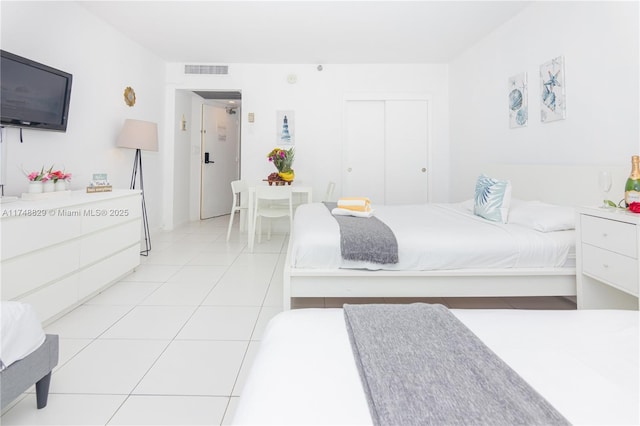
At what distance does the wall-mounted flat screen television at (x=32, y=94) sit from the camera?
2.25m

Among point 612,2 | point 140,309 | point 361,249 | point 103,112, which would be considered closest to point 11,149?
point 103,112

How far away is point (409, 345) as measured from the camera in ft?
2.68

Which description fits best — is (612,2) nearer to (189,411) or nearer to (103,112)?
(189,411)

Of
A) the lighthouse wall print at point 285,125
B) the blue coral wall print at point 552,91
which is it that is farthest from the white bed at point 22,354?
the lighthouse wall print at point 285,125

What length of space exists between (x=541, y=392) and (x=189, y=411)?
125cm

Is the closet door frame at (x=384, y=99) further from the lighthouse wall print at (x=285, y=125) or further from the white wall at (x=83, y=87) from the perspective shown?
the white wall at (x=83, y=87)

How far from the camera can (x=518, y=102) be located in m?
3.30

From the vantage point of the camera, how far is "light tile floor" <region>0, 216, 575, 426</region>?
1322 millimetres

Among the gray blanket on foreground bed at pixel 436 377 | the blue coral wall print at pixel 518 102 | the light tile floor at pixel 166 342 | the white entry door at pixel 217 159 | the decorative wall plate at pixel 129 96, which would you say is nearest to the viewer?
the gray blanket on foreground bed at pixel 436 377

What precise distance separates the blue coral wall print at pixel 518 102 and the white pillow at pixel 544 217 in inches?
50.6

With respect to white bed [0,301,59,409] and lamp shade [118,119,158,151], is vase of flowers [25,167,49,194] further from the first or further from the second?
white bed [0,301,59,409]

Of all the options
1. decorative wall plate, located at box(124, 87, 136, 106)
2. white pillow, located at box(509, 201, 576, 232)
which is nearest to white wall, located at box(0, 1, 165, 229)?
decorative wall plate, located at box(124, 87, 136, 106)

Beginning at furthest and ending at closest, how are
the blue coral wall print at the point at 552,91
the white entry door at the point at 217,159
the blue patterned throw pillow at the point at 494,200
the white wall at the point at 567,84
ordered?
the white entry door at the point at 217,159
the blue coral wall print at the point at 552,91
the blue patterned throw pillow at the point at 494,200
the white wall at the point at 567,84

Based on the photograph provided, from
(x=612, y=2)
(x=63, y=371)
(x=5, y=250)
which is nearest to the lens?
(x=63, y=371)
